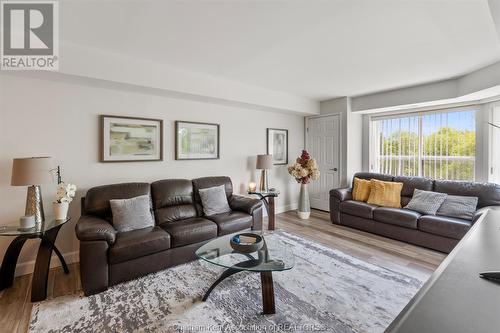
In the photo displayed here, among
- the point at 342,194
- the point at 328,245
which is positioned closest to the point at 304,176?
the point at 342,194

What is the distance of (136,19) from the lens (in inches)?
83.5

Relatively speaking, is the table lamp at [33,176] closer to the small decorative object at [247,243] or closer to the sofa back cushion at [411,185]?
the small decorative object at [247,243]

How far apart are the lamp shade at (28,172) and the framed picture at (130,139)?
78 cm

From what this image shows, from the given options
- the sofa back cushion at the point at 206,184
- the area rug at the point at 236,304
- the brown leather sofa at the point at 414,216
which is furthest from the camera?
the sofa back cushion at the point at 206,184

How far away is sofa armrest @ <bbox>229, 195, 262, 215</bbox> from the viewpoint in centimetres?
350

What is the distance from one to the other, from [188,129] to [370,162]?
382 centimetres

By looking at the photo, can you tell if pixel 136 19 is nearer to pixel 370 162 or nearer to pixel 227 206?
pixel 227 206

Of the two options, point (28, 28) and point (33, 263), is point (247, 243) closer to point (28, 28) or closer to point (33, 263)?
point (33, 263)

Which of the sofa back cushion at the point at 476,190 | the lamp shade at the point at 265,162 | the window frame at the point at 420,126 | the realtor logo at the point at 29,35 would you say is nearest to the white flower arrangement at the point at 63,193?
the realtor logo at the point at 29,35

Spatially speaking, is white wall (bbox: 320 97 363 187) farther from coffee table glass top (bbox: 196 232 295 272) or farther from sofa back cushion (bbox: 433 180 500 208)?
coffee table glass top (bbox: 196 232 295 272)

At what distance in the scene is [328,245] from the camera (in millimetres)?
3406

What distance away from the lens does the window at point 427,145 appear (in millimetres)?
3961

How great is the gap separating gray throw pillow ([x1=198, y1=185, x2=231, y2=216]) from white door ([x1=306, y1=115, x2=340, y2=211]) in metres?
2.58


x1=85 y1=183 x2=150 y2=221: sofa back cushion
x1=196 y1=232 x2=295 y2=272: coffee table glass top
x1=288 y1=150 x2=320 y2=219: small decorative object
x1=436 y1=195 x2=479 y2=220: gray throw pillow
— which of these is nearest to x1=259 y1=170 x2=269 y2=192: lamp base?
x1=288 y1=150 x2=320 y2=219: small decorative object
